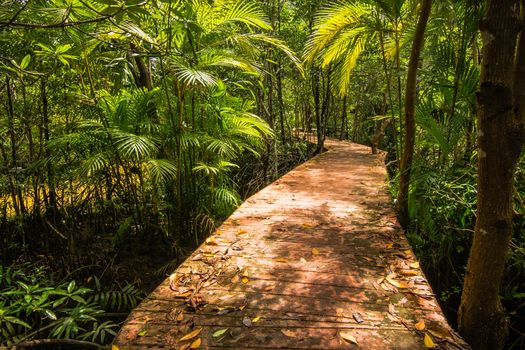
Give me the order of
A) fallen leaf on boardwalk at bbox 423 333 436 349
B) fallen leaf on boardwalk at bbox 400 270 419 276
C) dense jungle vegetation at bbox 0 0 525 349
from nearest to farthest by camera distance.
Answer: fallen leaf on boardwalk at bbox 423 333 436 349 < dense jungle vegetation at bbox 0 0 525 349 < fallen leaf on boardwalk at bbox 400 270 419 276

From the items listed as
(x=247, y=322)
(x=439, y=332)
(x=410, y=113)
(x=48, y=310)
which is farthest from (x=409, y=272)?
(x=48, y=310)

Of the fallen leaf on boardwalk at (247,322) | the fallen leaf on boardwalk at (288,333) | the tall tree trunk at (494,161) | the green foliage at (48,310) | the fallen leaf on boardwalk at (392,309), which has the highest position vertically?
the tall tree trunk at (494,161)

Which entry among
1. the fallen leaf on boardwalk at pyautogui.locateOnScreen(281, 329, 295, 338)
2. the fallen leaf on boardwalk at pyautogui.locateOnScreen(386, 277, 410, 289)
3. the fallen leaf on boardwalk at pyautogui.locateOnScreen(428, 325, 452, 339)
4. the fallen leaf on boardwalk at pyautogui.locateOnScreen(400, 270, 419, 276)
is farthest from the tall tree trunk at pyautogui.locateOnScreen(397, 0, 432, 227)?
the fallen leaf on boardwalk at pyautogui.locateOnScreen(281, 329, 295, 338)

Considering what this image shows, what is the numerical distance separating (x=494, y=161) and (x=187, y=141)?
2654 mm

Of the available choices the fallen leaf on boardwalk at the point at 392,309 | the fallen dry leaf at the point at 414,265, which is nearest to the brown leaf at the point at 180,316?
the fallen leaf on boardwalk at the point at 392,309

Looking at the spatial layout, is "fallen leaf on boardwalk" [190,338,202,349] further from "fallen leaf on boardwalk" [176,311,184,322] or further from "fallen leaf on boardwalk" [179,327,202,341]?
"fallen leaf on boardwalk" [176,311,184,322]

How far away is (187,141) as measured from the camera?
347 cm

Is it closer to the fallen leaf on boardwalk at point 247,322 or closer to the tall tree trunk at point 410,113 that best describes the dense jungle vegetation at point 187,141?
the tall tree trunk at point 410,113

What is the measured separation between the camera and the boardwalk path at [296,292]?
151 centimetres

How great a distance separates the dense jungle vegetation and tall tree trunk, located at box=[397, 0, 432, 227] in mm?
14

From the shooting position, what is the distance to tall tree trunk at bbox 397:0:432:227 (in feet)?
9.06

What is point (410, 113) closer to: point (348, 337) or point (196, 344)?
point (348, 337)

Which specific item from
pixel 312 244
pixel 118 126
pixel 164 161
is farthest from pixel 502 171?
pixel 118 126

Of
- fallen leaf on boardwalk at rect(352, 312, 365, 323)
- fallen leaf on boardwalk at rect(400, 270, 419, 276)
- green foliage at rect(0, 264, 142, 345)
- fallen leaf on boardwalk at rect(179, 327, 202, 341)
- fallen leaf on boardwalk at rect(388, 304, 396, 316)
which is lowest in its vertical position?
green foliage at rect(0, 264, 142, 345)
